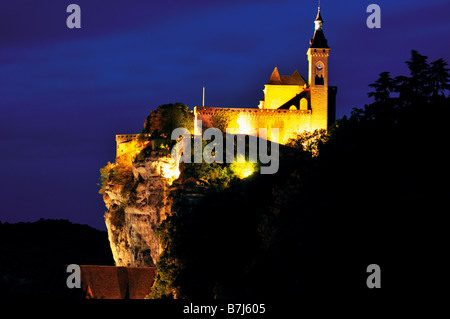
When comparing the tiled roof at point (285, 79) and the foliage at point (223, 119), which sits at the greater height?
the tiled roof at point (285, 79)

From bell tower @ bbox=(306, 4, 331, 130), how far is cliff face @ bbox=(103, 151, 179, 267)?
51.5ft

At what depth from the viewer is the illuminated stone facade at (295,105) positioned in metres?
76.6

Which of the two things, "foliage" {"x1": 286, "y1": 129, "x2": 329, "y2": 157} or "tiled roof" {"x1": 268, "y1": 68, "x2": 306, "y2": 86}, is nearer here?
"foliage" {"x1": 286, "y1": 129, "x2": 329, "y2": 157}

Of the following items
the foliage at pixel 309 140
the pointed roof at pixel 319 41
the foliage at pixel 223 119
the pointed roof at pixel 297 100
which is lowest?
the foliage at pixel 309 140

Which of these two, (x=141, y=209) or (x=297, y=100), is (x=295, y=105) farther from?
(x=141, y=209)

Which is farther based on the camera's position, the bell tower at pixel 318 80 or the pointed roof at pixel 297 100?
the pointed roof at pixel 297 100

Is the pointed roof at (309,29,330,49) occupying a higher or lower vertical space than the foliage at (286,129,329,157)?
higher

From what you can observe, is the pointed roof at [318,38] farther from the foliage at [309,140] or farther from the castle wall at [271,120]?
the foliage at [309,140]

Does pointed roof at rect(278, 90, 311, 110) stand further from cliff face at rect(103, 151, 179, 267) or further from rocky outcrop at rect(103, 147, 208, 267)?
cliff face at rect(103, 151, 179, 267)

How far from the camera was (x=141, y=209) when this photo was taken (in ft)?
252

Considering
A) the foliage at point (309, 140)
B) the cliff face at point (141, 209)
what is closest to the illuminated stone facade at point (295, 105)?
the foliage at point (309, 140)

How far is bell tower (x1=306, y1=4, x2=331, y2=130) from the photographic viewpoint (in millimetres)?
77625

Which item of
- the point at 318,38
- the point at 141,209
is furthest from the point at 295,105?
the point at 141,209

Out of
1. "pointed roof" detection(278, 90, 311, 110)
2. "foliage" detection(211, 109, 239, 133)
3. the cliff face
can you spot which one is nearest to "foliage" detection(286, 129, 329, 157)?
"pointed roof" detection(278, 90, 311, 110)
